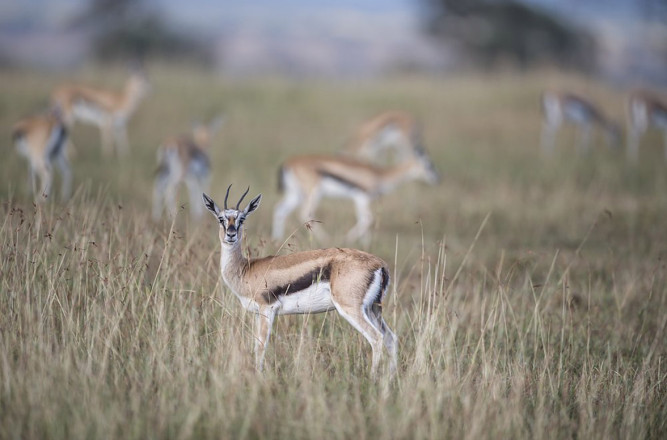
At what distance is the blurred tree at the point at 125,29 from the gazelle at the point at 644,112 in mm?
19681

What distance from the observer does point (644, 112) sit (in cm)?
1585

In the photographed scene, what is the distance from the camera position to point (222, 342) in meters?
4.36

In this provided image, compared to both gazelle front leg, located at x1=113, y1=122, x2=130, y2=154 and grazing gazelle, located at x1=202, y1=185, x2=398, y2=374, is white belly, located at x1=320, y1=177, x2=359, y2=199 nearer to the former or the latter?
grazing gazelle, located at x1=202, y1=185, x2=398, y2=374

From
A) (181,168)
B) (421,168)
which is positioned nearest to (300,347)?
(181,168)

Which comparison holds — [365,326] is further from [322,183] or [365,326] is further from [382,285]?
[322,183]

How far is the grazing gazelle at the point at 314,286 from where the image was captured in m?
4.43

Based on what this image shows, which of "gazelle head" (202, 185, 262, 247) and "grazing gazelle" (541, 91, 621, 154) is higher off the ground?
"grazing gazelle" (541, 91, 621, 154)

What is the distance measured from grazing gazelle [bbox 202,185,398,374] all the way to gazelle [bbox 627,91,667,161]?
12.2 metres

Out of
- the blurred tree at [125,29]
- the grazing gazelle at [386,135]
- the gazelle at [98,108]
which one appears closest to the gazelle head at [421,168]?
the grazing gazelle at [386,135]

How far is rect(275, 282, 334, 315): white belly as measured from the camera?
450 centimetres

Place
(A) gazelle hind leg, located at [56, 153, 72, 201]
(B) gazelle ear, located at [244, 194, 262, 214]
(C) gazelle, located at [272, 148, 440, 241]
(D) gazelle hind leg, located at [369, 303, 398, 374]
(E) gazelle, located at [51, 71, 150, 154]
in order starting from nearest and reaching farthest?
(D) gazelle hind leg, located at [369, 303, 398, 374]
(B) gazelle ear, located at [244, 194, 262, 214]
(C) gazelle, located at [272, 148, 440, 241]
(A) gazelle hind leg, located at [56, 153, 72, 201]
(E) gazelle, located at [51, 71, 150, 154]

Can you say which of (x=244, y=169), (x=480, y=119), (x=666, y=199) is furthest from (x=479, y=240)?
(x=480, y=119)

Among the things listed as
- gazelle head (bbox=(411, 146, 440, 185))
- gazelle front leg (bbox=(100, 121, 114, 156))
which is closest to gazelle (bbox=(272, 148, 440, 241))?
gazelle head (bbox=(411, 146, 440, 185))

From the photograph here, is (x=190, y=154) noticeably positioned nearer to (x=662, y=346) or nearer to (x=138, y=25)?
(x=662, y=346)
